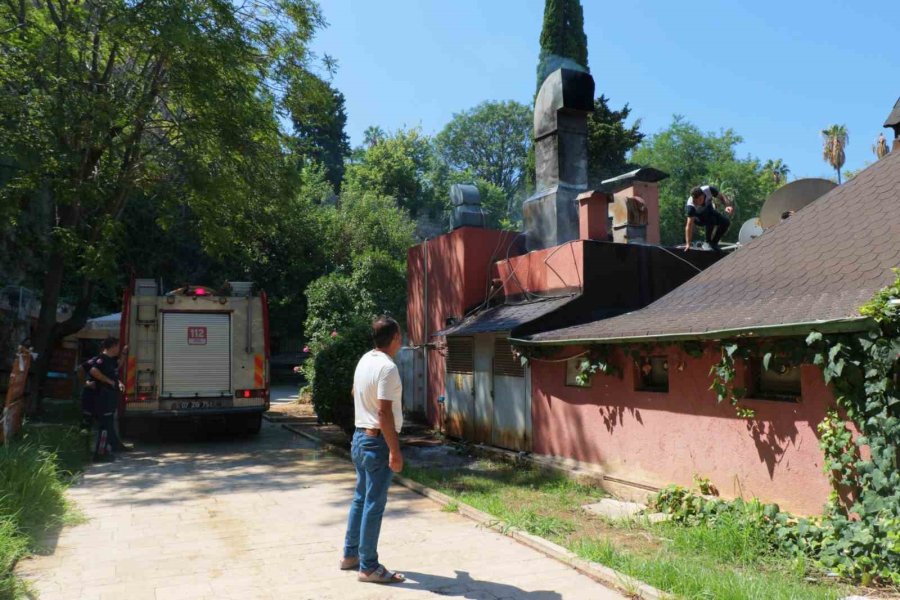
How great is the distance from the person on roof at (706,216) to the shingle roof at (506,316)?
255 cm

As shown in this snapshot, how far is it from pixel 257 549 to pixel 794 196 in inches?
382

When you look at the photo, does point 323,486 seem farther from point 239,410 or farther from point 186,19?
point 186,19

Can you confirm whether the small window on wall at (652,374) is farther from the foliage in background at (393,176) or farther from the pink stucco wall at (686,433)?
the foliage in background at (393,176)

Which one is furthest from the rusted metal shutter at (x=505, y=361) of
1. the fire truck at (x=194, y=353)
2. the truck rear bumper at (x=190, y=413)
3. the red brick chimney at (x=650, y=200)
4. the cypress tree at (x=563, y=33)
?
the cypress tree at (x=563, y=33)

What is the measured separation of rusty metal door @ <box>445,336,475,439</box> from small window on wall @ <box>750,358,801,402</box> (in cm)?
597

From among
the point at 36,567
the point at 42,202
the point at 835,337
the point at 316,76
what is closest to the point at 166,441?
the point at 36,567

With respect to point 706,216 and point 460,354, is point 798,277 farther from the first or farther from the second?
point 460,354

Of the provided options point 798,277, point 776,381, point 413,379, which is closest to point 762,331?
point 776,381

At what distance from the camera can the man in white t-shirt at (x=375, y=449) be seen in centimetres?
469

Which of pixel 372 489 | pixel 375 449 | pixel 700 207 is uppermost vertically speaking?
pixel 700 207

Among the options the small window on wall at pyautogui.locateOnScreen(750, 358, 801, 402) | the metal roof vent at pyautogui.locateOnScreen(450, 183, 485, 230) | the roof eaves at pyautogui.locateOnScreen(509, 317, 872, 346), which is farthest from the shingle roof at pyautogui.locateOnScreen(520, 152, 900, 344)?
the metal roof vent at pyautogui.locateOnScreen(450, 183, 485, 230)

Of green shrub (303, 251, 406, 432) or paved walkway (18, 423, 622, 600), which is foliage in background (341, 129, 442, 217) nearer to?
green shrub (303, 251, 406, 432)

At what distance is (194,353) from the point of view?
1203 cm

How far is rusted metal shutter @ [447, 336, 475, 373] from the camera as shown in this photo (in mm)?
12047
